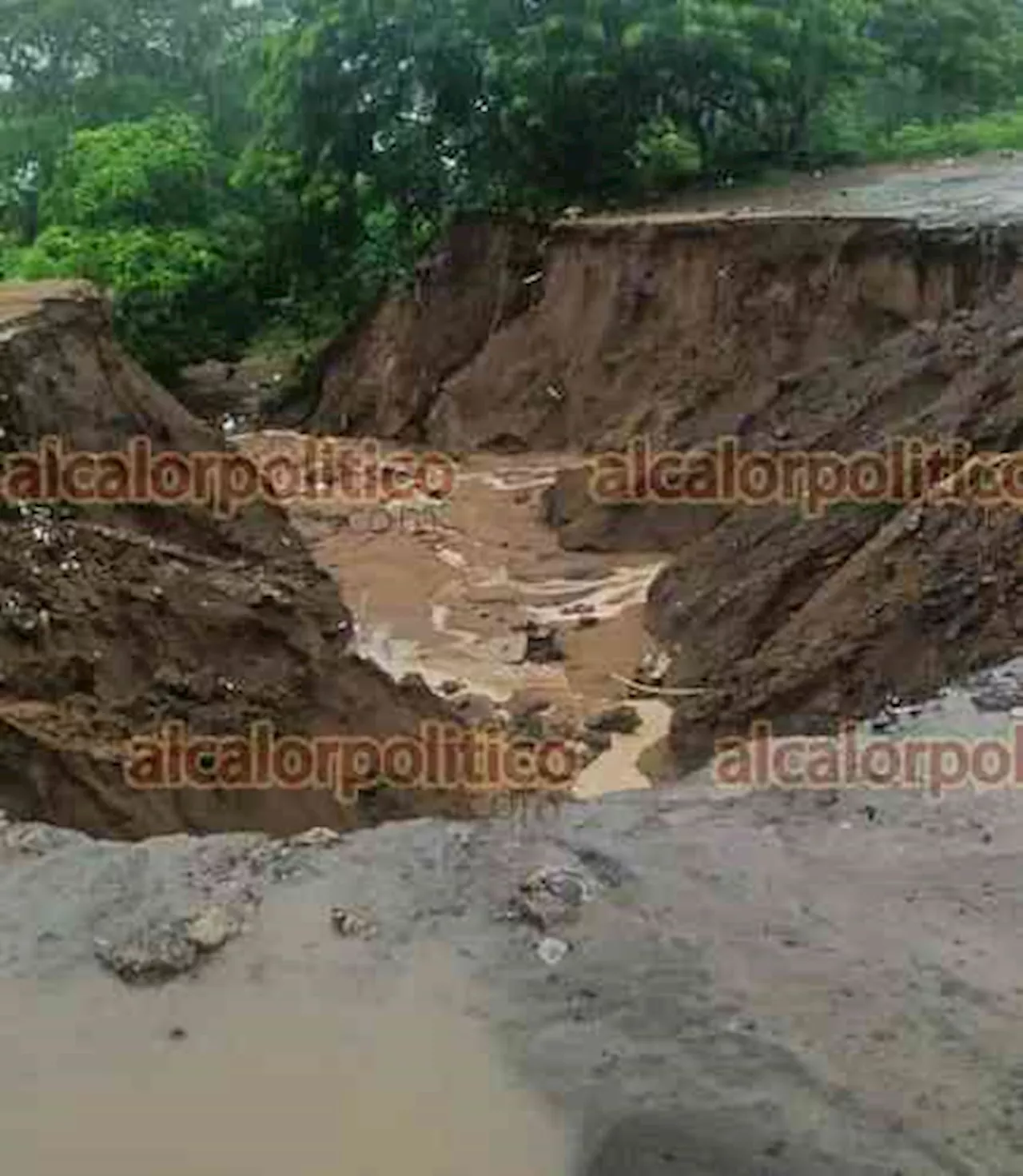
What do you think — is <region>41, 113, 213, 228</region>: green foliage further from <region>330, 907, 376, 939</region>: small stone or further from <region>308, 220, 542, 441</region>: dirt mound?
<region>330, 907, 376, 939</region>: small stone

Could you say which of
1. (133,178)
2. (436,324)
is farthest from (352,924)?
(133,178)

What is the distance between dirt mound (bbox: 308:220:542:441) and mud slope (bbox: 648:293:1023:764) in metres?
6.41

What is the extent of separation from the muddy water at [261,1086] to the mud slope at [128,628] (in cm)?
209

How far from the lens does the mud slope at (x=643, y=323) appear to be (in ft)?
45.9

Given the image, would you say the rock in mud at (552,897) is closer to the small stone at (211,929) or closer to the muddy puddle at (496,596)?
the small stone at (211,929)

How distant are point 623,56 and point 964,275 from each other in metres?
6.24

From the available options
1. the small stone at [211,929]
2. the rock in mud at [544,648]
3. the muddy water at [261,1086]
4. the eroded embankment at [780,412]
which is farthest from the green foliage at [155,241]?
the muddy water at [261,1086]

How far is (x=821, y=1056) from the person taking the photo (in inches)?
141

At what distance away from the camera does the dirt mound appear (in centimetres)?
1869

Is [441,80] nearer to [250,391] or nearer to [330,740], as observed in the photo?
[250,391]

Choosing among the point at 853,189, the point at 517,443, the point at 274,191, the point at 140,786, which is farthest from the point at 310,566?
the point at 274,191

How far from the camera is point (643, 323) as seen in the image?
16.3 metres

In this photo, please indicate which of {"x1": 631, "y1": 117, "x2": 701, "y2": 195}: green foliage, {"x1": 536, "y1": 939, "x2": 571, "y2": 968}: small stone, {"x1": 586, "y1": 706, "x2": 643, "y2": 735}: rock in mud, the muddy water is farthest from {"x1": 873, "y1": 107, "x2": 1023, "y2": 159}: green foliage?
the muddy water

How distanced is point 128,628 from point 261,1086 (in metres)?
3.94
